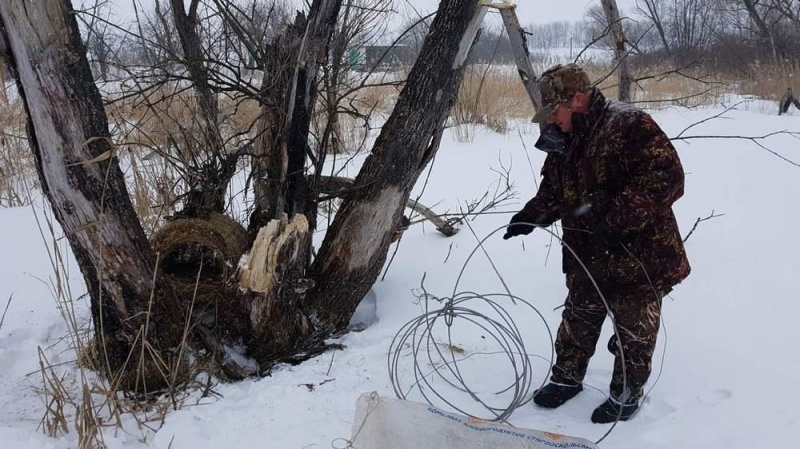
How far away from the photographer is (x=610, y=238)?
7.29 ft

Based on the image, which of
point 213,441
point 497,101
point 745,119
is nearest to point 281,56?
point 213,441

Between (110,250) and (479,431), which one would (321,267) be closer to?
(110,250)

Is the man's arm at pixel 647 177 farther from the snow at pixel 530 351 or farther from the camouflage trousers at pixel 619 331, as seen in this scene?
the snow at pixel 530 351

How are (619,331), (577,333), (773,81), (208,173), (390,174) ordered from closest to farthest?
(619,331) → (577,333) → (390,174) → (208,173) → (773,81)

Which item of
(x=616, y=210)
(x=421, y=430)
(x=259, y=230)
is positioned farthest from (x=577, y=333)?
(x=259, y=230)

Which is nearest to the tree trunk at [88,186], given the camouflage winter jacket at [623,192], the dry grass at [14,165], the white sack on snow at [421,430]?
the white sack on snow at [421,430]

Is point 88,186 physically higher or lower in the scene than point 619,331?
higher

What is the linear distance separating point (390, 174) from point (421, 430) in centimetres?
134

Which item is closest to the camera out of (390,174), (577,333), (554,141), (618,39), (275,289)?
(554,141)

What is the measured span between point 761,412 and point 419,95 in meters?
1.99

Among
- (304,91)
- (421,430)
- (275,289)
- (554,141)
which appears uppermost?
(304,91)

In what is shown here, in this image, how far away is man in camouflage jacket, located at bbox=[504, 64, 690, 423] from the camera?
2100mm

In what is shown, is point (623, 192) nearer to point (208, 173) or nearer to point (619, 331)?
point (619, 331)

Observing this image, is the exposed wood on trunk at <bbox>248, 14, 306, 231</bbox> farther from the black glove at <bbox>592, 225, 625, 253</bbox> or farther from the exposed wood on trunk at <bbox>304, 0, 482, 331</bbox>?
the black glove at <bbox>592, 225, 625, 253</bbox>
